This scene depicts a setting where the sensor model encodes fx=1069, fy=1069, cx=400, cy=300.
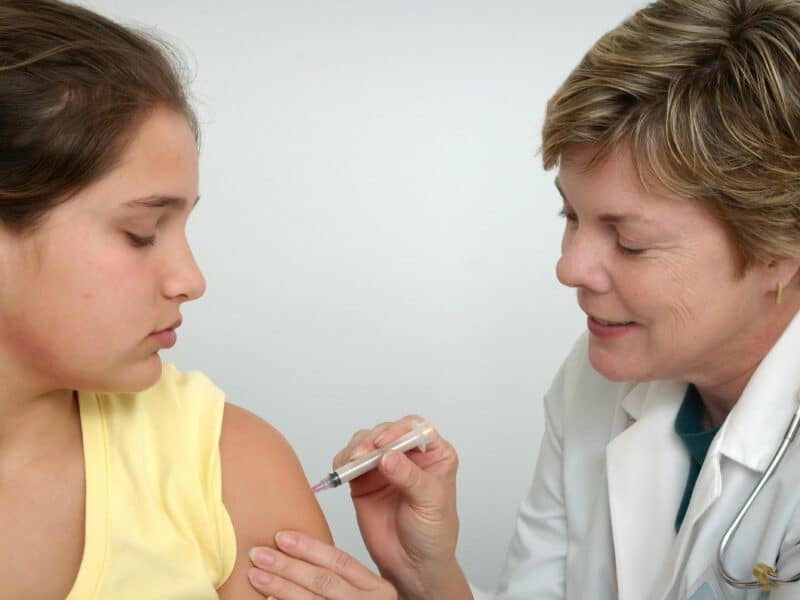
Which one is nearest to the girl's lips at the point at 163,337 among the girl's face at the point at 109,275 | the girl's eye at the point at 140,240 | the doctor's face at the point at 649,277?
the girl's face at the point at 109,275

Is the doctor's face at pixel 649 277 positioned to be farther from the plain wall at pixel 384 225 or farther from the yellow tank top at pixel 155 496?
the plain wall at pixel 384 225

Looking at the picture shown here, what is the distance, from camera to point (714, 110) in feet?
4.58

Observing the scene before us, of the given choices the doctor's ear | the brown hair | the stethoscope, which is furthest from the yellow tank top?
the doctor's ear

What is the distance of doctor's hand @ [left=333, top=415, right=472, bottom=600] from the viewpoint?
159cm

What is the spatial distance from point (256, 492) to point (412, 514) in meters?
0.26

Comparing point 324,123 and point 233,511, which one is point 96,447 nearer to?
point 233,511

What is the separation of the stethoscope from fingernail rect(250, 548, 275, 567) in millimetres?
587

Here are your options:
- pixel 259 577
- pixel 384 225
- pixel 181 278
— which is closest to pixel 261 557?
pixel 259 577

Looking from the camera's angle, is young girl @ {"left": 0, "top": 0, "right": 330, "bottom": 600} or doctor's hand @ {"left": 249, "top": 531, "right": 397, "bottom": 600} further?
doctor's hand @ {"left": 249, "top": 531, "right": 397, "bottom": 600}

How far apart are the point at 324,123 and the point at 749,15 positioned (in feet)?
3.98

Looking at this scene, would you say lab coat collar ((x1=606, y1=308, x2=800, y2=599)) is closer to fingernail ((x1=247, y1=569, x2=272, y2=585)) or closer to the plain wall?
fingernail ((x1=247, y1=569, x2=272, y2=585))

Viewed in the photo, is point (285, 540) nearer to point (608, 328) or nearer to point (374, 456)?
point (374, 456)

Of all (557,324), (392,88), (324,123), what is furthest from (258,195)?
(557,324)

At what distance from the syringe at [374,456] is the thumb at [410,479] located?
27mm
